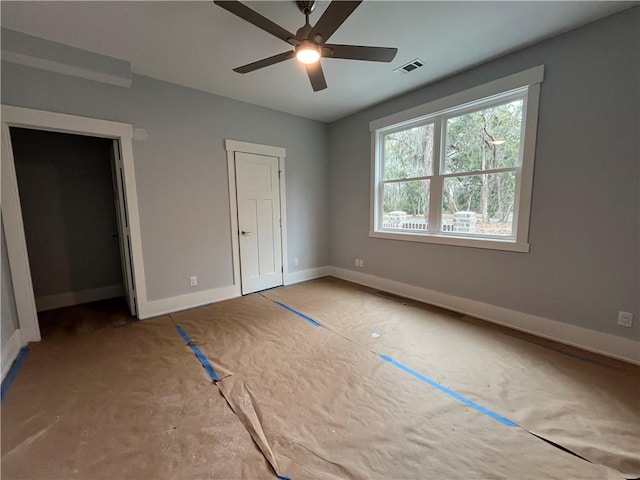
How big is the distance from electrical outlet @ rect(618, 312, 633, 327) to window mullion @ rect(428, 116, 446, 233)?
1.75 m

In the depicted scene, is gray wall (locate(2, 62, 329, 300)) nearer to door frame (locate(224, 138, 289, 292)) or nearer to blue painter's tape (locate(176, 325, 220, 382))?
door frame (locate(224, 138, 289, 292))

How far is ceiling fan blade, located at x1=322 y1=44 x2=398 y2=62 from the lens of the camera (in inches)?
75.6

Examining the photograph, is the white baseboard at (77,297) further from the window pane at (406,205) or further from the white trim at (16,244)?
the window pane at (406,205)

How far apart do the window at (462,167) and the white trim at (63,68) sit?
3168 mm

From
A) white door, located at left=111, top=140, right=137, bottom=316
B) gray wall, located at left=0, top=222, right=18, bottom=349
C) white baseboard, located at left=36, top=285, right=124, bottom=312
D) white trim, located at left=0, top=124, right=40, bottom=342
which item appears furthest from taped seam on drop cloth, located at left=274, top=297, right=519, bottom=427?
white baseboard, located at left=36, top=285, right=124, bottom=312

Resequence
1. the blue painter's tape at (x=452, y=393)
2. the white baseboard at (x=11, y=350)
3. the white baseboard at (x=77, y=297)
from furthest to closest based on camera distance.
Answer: the white baseboard at (x=77, y=297)
the white baseboard at (x=11, y=350)
the blue painter's tape at (x=452, y=393)

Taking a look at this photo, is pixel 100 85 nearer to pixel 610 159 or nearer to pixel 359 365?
pixel 359 365

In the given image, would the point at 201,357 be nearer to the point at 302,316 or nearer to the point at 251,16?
the point at 302,316

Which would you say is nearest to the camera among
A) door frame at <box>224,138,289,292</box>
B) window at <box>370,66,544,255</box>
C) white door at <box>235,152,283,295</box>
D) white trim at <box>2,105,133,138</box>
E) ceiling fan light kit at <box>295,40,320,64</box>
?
ceiling fan light kit at <box>295,40,320,64</box>

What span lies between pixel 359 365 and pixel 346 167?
128 inches

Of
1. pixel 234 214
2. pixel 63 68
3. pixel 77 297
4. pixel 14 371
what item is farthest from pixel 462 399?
pixel 77 297

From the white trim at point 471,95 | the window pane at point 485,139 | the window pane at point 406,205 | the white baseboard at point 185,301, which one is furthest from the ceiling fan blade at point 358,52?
the white baseboard at point 185,301

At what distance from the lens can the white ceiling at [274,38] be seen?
2.01 m

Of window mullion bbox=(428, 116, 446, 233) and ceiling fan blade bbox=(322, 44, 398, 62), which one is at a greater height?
ceiling fan blade bbox=(322, 44, 398, 62)
